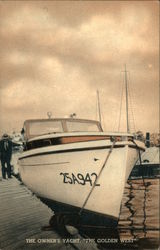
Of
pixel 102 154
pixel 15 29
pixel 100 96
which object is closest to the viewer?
pixel 102 154

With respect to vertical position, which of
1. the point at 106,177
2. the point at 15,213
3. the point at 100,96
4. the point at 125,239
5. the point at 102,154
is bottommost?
the point at 125,239

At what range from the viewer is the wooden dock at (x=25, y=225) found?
12.6 feet

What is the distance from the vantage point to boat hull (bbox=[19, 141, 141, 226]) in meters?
3.94

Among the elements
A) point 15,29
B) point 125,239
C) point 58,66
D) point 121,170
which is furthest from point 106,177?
point 15,29

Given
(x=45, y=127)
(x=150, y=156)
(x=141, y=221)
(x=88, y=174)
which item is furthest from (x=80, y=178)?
(x=150, y=156)

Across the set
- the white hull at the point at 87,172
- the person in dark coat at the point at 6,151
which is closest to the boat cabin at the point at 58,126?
the person in dark coat at the point at 6,151

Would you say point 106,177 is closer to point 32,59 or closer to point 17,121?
point 17,121

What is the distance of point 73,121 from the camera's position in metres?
4.71

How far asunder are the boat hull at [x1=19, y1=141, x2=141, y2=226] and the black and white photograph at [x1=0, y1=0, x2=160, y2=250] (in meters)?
0.01

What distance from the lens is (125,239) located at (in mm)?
4234

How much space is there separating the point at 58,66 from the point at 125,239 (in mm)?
2490

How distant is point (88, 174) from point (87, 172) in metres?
0.03

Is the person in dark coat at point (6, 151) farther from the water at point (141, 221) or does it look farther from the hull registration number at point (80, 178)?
the water at point (141, 221)

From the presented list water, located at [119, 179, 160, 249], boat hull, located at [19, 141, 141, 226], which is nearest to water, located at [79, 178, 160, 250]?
water, located at [119, 179, 160, 249]
